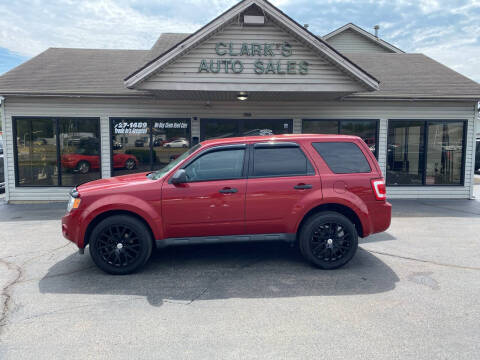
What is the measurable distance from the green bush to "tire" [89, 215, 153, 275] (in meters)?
6.48

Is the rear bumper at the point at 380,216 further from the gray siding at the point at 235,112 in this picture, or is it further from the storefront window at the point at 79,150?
the storefront window at the point at 79,150

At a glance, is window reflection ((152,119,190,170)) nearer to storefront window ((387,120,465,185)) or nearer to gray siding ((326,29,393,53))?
storefront window ((387,120,465,185))

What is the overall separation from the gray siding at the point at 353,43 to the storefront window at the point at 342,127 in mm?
8739

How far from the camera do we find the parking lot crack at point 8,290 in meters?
3.74

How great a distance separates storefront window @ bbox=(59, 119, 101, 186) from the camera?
11000mm

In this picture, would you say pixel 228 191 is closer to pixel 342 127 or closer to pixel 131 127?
pixel 131 127

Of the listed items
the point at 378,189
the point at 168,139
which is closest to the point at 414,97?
the point at 378,189

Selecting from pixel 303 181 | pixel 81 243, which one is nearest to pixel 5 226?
pixel 81 243

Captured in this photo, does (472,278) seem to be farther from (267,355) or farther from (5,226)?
(5,226)

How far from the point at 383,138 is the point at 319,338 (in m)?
9.63

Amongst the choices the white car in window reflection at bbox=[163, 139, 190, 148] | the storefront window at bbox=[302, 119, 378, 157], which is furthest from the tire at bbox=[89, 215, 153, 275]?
the storefront window at bbox=[302, 119, 378, 157]

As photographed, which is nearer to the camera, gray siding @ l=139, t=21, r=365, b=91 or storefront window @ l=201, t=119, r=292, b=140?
gray siding @ l=139, t=21, r=365, b=91

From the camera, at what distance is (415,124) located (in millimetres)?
11727

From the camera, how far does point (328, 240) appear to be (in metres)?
5.14
